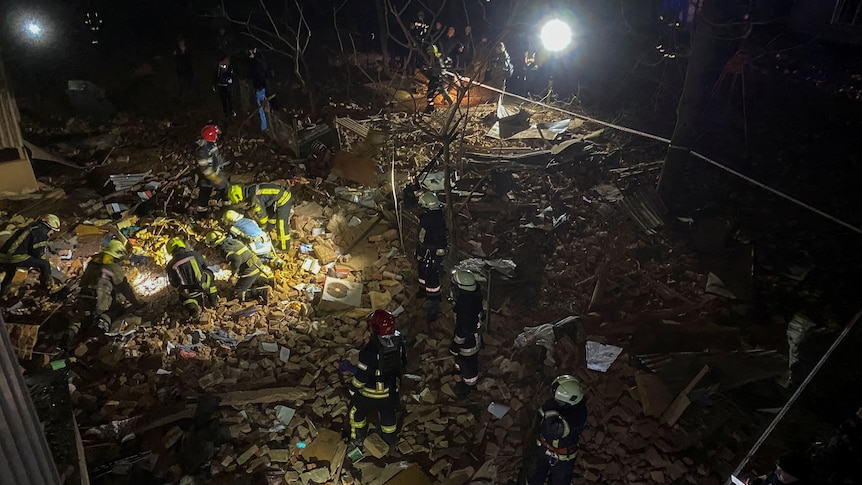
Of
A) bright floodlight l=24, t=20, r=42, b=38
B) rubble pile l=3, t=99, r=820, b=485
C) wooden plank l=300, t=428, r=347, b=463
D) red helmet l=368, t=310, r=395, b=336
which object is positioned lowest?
wooden plank l=300, t=428, r=347, b=463

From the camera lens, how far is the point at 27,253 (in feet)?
24.1

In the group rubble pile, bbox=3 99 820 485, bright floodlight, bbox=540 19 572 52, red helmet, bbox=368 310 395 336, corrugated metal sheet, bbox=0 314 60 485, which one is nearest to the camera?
corrugated metal sheet, bbox=0 314 60 485

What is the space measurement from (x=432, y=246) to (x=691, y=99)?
518cm

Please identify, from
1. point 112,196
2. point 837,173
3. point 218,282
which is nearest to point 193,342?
point 218,282

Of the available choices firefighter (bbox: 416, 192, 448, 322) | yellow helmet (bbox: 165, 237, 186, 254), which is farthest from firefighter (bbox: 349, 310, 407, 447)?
yellow helmet (bbox: 165, 237, 186, 254)

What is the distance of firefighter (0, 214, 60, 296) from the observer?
7207 millimetres

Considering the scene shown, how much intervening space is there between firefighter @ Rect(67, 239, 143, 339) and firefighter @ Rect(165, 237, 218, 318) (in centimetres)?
71

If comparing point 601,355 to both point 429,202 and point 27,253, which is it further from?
point 27,253

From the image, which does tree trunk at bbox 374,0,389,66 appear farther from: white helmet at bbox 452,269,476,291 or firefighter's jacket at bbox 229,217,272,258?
white helmet at bbox 452,269,476,291

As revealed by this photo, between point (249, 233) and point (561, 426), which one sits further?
point (249, 233)

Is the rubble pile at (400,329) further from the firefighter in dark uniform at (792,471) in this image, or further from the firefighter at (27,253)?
the firefighter in dark uniform at (792,471)

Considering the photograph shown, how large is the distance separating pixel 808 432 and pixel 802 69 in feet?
47.7

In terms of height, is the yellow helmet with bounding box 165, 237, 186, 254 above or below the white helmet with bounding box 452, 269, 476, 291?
below

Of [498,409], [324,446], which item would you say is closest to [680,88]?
[498,409]
